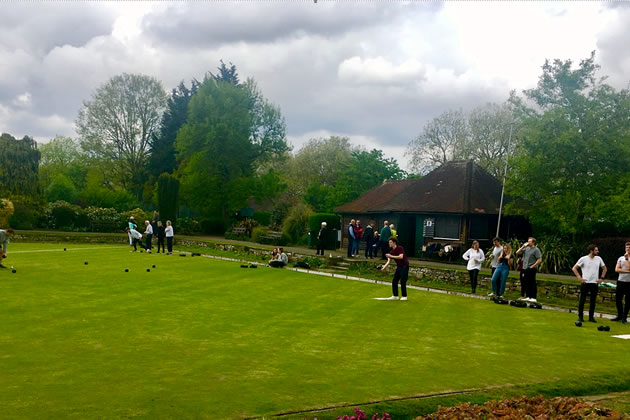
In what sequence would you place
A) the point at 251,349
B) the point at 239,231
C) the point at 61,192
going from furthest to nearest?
the point at 61,192 → the point at 239,231 → the point at 251,349

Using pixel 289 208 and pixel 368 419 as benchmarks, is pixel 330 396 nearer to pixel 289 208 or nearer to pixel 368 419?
pixel 368 419

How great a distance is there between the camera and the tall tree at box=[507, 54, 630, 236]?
23.3 m

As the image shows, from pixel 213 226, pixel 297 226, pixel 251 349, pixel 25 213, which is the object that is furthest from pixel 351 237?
pixel 25 213

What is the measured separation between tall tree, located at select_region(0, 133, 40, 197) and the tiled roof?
2676 cm

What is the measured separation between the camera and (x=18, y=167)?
42406 mm

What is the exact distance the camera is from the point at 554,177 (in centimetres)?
2473

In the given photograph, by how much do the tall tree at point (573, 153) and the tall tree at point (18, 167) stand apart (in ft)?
119

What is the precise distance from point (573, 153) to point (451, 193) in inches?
327

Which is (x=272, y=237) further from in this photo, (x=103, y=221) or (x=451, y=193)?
(x=103, y=221)

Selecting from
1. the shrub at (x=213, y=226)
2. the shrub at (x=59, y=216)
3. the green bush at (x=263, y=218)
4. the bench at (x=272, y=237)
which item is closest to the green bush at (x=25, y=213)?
the shrub at (x=59, y=216)

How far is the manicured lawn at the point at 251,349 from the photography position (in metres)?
6.66

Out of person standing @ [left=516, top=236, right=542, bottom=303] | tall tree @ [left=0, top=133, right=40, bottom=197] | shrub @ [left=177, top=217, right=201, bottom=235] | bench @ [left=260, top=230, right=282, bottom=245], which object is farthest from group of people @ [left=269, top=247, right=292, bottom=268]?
tall tree @ [left=0, top=133, right=40, bottom=197]

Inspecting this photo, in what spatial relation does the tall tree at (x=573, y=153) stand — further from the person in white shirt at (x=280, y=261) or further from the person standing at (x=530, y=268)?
the person in white shirt at (x=280, y=261)

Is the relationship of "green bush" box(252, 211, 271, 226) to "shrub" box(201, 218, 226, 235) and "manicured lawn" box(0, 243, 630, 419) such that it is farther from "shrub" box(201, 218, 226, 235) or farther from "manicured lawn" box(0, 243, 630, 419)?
"manicured lawn" box(0, 243, 630, 419)
